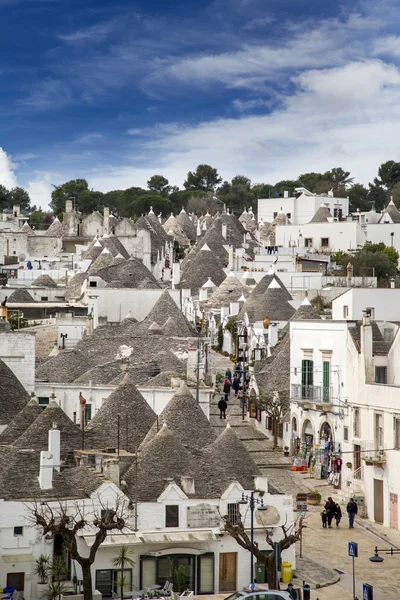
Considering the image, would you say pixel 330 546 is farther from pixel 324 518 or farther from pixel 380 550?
pixel 324 518

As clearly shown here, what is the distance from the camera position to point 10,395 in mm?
51969

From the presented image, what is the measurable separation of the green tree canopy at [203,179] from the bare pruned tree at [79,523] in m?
156

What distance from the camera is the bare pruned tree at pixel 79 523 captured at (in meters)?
34.7

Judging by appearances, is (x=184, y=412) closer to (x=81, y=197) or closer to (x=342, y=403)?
(x=342, y=403)

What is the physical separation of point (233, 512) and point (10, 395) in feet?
49.7

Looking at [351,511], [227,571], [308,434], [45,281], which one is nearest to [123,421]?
[351,511]

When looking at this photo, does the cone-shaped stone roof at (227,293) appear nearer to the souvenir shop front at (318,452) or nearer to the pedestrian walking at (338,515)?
the souvenir shop front at (318,452)

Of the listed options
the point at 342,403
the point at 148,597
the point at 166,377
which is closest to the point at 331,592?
the point at 148,597

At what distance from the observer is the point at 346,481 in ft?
160

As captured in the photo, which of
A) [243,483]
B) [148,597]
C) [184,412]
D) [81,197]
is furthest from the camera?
[81,197]

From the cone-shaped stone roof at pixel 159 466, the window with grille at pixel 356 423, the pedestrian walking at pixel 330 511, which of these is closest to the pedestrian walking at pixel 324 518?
the pedestrian walking at pixel 330 511

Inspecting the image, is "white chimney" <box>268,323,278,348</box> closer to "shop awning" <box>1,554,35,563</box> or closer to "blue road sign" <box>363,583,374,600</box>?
"shop awning" <box>1,554,35,563</box>

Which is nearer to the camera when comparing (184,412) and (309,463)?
(184,412)

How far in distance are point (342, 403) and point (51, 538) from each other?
16.8 metres
